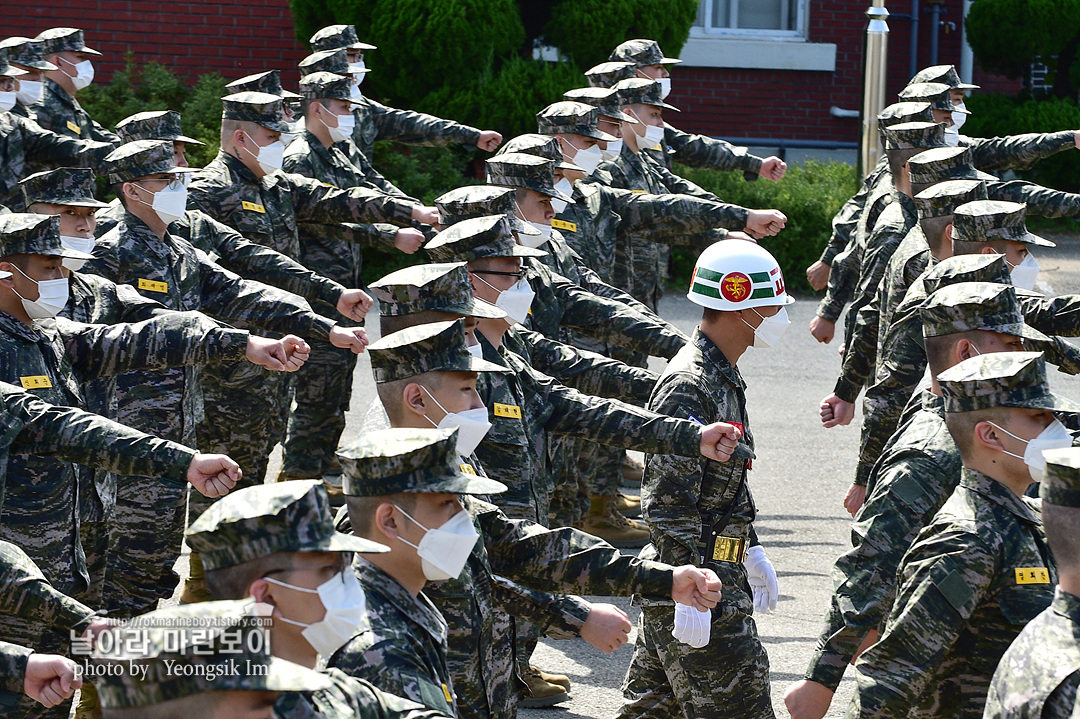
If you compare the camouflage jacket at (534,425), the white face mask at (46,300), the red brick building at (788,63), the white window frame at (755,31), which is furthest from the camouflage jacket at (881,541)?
the white window frame at (755,31)

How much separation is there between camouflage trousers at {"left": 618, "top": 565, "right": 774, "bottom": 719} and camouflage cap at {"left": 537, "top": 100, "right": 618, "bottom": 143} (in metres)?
4.08

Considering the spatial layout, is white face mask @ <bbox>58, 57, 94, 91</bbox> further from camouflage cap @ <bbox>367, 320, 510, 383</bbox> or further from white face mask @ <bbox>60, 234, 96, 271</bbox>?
camouflage cap @ <bbox>367, 320, 510, 383</bbox>

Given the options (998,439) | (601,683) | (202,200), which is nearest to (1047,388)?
(998,439)

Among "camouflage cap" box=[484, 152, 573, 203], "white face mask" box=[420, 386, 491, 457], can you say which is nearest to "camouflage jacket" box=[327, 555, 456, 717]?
"white face mask" box=[420, 386, 491, 457]

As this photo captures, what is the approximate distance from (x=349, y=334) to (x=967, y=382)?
3260 mm

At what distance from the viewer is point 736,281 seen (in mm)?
5730

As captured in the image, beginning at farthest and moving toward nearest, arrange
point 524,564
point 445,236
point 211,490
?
1. point 445,236
2. point 211,490
3. point 524,564

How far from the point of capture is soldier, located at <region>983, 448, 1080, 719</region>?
3.26 m

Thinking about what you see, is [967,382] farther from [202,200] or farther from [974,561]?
[202,200]

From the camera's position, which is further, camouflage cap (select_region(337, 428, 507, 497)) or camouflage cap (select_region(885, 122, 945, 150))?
camouflage cap (select_region(885, 122, 945, 150))

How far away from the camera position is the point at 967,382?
14.5ft

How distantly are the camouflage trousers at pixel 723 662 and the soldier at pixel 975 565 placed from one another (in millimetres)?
979

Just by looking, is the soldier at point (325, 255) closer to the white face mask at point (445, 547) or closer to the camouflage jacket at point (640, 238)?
the camouflage jacket at point (640, 238)

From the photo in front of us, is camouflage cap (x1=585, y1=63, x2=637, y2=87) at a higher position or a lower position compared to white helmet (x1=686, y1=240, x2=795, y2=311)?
lower
